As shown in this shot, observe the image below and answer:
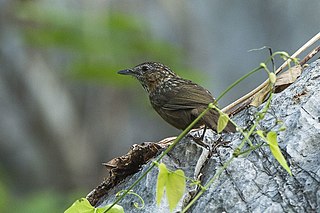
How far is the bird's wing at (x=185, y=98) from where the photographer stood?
4.57m

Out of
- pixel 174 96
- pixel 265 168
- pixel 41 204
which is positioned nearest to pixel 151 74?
pixel 174 96

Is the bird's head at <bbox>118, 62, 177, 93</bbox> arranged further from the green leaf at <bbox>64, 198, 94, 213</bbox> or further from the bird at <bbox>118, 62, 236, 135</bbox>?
the green leaf at <bbox>64, 198, 94, 213</bbox>

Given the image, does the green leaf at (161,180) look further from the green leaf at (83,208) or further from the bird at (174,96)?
the bird at (174,96)

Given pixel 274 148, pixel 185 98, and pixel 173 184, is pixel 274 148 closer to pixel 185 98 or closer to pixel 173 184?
pixel 173 184

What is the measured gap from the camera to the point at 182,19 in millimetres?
12008

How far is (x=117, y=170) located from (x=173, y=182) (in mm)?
1021

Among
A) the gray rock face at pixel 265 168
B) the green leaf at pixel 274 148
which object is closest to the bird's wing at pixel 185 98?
the gray rock face at pixel 265 168

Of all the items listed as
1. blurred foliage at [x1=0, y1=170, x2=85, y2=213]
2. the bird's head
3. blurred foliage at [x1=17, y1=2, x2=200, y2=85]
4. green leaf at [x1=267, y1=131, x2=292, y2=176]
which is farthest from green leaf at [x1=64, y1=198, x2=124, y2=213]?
blurred foliage at [x1=17, y1=2, x2=200, y2=85]

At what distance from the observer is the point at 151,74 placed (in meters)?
5.52

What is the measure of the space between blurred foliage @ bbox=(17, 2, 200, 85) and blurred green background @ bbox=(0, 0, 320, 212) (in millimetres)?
12

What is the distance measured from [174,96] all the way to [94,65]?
162 inches

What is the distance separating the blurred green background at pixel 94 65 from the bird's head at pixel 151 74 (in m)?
2.66

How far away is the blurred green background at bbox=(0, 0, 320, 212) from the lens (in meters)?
8.91

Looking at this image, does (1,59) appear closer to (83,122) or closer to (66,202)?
(83,122)
